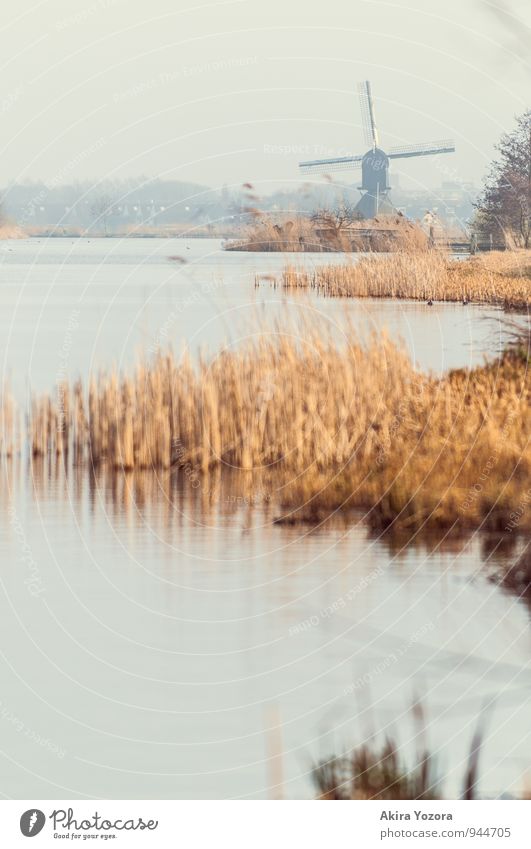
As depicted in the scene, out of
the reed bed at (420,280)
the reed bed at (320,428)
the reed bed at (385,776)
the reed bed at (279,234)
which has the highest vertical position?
the reed bed at (279,234)

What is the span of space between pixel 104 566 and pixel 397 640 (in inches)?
119

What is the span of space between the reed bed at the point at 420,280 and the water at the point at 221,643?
849 centimetres

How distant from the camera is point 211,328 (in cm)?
2598

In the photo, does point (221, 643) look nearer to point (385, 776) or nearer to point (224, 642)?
point (224, 642)

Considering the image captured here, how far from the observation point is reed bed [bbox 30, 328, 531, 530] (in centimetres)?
1293

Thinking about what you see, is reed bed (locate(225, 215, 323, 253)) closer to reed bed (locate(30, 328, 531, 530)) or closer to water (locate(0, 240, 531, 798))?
reed bed (locate(30, 328, 531, 530))

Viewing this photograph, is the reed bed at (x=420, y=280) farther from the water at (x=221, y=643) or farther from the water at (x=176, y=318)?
the water at (x=221, y=643)

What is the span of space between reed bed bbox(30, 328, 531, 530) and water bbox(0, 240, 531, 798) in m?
0.34

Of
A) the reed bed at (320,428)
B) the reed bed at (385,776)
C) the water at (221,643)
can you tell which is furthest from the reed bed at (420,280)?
the reed bed at (385,776)

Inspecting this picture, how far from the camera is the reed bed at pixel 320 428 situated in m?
12.9

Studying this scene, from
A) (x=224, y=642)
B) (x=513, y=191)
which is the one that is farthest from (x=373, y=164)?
(x=224, y=642)

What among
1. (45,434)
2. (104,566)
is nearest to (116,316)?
(45,434)
